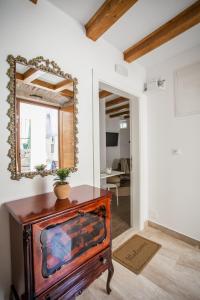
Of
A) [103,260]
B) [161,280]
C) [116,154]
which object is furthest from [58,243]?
[116,154]

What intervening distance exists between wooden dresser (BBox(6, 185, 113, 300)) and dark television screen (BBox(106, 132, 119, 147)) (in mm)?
4660

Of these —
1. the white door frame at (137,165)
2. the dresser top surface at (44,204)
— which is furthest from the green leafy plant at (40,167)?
the white door frame at (137,165)

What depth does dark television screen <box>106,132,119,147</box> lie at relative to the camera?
605cm

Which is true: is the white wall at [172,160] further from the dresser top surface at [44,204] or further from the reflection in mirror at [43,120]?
the reflection in mirror at [43,120]

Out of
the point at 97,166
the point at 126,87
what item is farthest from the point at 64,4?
the point at 97,166

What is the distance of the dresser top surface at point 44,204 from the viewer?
3.24 ft

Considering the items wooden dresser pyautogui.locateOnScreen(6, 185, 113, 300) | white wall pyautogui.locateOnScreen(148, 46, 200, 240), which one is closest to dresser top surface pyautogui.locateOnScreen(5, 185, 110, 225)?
wooden dresser pyautogui.locateOnScreen(6, 185, 113, 300)

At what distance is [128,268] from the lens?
1787 millimetres

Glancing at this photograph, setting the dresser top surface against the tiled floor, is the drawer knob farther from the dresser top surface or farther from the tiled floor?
the dresser top surface

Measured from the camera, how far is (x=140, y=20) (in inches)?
65.8

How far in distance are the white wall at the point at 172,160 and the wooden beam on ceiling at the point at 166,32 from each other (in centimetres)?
54

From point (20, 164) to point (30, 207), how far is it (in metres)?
0.37

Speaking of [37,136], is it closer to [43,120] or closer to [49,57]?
[43,120]

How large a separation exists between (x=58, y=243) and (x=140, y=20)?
226 cm
